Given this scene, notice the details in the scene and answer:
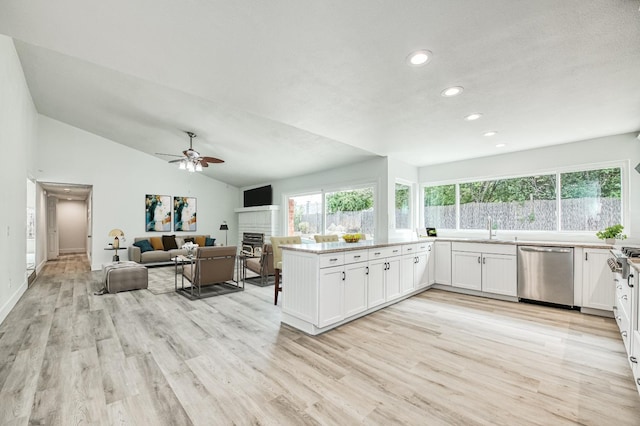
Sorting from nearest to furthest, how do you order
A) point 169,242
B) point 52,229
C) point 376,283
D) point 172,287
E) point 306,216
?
point 376,283, point 172,287, point 306,216, point 169,242, point 52,229

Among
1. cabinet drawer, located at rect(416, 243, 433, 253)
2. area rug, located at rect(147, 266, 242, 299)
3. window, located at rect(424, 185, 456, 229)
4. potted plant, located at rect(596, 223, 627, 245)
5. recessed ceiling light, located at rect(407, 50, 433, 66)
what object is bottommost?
area rug, located at rect(147, 266, 242, 299)

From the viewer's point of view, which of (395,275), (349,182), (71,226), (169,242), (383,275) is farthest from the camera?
(71,226)

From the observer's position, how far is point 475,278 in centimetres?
455

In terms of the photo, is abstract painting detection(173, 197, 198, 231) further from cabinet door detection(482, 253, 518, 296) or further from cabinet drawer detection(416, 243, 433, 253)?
cabinet door detection(482, 253, 518, 296)

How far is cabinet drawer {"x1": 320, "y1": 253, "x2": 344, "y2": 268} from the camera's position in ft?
9.81

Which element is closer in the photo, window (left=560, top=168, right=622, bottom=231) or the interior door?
window (left=560, top=168, right=622, bottom=231)

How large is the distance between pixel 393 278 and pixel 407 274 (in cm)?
43

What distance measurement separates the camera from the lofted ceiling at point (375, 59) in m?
1.78

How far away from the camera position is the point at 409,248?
4.39m

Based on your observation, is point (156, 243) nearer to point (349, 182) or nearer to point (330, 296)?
point (349, 182)

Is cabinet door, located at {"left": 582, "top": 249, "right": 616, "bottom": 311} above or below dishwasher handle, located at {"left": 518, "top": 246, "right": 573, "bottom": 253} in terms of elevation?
below

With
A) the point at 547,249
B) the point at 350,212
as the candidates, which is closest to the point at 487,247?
the point at 547,249

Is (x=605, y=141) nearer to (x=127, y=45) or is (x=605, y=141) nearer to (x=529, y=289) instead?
(x=529, y=289)

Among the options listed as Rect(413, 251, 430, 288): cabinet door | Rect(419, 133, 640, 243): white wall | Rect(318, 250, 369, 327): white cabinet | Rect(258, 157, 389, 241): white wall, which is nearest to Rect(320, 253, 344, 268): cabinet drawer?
Rect(318, 250, 369, 327): white cabinet
